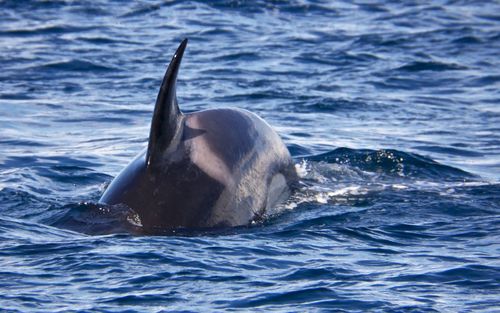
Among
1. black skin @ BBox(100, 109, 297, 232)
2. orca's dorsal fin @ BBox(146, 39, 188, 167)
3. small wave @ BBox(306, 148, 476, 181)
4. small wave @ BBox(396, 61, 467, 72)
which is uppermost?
orca's dorsal fin @ BBox(146, 39, 188, 167)

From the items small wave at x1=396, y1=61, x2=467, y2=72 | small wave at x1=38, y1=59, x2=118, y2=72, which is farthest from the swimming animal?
small wave at x1=396, y1=61, x2=467, y2=72

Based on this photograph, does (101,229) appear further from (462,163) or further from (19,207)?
(462,163)

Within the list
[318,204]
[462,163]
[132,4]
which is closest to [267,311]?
[318,204]

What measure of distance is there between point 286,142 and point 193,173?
250 inches

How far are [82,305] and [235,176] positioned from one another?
8.54ft

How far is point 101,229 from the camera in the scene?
31.0ft

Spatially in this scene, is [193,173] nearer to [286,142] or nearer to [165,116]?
[165,116]

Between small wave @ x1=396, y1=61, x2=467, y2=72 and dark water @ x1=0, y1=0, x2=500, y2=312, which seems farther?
small wave @ x1=396, y1=61, x2=467, y2=72

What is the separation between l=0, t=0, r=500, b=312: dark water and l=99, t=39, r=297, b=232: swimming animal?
21 centimetres

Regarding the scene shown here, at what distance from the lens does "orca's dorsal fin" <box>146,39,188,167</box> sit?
893 centimetres

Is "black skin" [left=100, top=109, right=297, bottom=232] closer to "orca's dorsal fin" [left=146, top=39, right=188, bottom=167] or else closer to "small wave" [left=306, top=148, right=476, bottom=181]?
"orca's dorsal fin" [left=146, top=39, right=188, bottom=167]

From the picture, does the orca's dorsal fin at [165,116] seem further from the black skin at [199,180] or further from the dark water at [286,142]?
the dark water at [286,142]

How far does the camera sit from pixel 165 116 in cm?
916

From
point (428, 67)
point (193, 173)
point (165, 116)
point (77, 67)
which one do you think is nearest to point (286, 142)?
point (193, 173)
